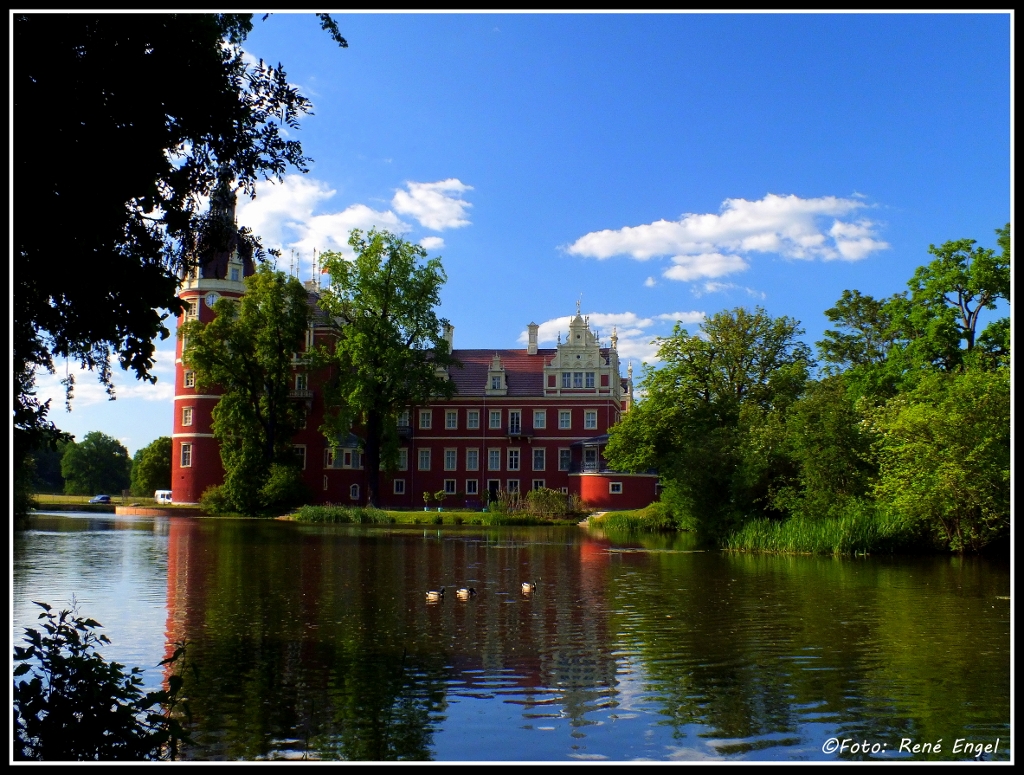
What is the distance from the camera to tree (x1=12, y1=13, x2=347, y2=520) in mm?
5129

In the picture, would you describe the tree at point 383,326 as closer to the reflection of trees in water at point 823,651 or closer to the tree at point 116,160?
the reflection of trees in water at point 823,651

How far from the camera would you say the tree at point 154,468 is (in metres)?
65.6

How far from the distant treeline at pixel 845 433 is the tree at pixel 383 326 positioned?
41.0ft

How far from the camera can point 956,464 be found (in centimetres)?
2195

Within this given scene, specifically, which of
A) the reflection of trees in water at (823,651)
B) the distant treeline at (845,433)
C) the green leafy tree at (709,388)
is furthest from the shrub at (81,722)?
the green leafy tree at (709,388)

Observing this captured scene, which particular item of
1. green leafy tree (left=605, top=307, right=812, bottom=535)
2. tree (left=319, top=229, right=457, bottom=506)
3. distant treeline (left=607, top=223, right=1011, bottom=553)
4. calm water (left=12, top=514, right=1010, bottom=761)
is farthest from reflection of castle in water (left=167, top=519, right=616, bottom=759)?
tree (left=319, top=229, right=457, bottom=506)

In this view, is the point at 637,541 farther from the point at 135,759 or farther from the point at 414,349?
the point at 135,759

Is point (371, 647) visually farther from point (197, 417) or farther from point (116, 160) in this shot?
point (197, 417)

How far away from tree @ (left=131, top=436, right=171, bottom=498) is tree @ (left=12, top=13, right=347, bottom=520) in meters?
63.5

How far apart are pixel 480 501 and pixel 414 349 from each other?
13.0 metres

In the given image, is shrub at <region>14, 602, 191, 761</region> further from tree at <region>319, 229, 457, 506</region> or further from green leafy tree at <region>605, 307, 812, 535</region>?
tree at <region>319, 229, 457, 506</region>

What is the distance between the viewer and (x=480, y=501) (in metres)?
55.3

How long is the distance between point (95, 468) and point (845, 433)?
206 feet

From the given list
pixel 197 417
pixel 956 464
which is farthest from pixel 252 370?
pixel 956 464
